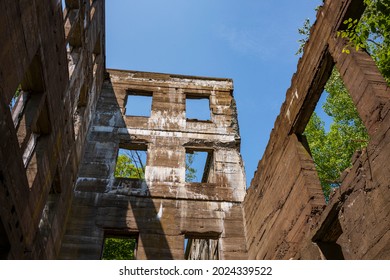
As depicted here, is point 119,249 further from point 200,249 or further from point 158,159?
point 158,159

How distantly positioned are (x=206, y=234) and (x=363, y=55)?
Answer: 760cm

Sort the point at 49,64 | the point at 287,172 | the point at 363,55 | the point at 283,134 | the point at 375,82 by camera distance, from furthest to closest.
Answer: the point at 283,134, the point at 287,172, the point at 49,64, the point at 363,55, the point at 375,82

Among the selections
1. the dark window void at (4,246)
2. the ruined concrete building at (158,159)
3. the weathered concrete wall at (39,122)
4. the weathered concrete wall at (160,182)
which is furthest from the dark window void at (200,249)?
the dark window void at (4,246)

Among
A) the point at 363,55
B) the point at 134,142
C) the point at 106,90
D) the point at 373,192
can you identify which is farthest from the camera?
the point at 106,90

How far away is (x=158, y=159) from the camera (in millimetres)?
13992

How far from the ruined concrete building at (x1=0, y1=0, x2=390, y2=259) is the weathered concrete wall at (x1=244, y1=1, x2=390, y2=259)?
0.09 ft

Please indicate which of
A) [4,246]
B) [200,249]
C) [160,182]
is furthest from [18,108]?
[200,249]

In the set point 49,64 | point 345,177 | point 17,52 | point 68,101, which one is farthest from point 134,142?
point 345,177

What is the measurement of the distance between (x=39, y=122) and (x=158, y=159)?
5776 millimetres

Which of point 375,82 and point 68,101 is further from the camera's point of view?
point 68,101

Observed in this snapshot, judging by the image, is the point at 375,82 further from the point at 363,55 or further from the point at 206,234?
the point at 206,234

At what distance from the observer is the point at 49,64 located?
8539mm

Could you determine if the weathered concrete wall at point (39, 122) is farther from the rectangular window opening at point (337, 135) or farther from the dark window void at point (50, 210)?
the rectangular window opening at point (337, 135)

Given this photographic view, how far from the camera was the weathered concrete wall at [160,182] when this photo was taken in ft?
39.3
